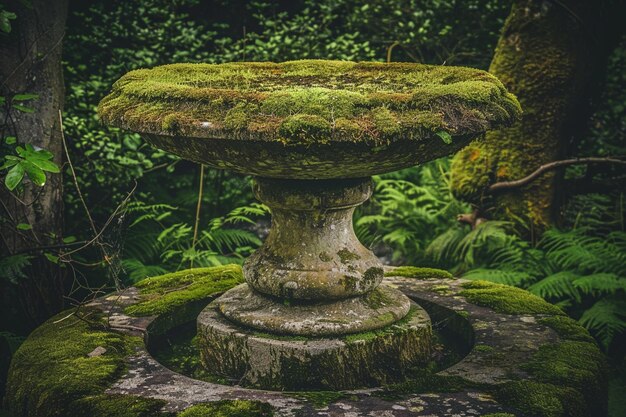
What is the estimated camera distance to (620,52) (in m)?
6.88

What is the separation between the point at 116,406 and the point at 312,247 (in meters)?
1.30

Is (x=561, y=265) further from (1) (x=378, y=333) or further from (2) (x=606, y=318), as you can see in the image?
(1) (x=378, y=333)

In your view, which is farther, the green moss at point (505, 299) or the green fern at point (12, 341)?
the green fern at point (12, 341)

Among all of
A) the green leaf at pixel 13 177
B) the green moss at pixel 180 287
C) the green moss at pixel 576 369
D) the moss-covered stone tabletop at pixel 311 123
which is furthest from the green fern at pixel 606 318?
the green leaf at pixel 13 177

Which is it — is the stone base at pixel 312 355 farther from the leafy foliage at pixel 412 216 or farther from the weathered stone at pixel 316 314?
the leafy foliage at pixel 412 216

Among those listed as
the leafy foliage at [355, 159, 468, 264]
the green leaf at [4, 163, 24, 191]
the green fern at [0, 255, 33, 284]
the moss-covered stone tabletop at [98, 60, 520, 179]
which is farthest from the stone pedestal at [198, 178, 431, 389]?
the leafy foliage at [355, 159, 468, 264]

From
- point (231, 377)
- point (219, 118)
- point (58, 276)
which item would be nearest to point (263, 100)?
point (219, 118)

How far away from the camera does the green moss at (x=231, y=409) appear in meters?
2.61

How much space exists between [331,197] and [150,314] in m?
1.37

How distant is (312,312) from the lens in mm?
3355

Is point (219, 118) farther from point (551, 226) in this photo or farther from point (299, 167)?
point (551, 226)

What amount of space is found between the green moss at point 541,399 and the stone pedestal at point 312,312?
26.0 inches

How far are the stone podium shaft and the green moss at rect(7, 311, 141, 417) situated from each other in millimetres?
820

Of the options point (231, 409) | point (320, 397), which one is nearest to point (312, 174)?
point (320, 397)
